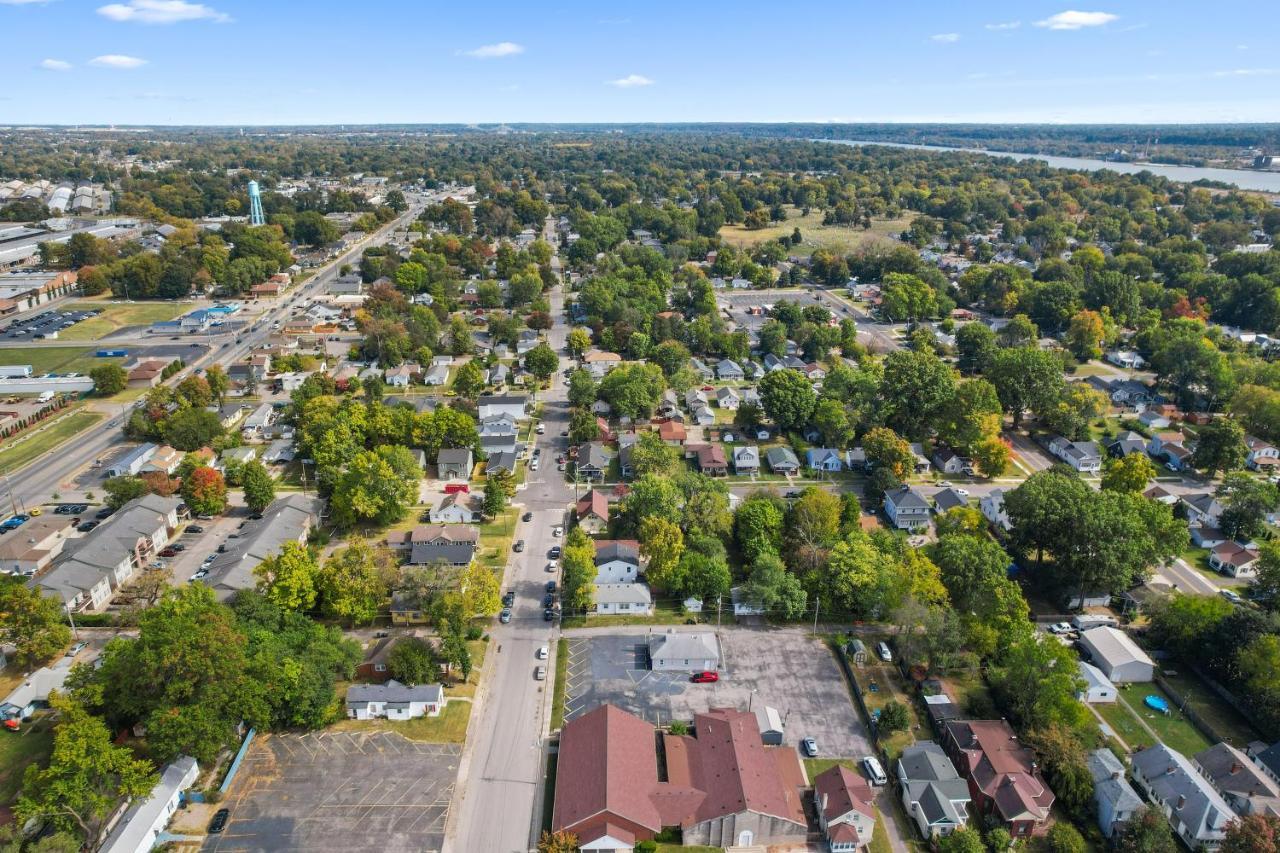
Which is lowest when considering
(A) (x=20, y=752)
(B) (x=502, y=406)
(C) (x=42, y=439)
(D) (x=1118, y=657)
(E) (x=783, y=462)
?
(A) (x=20, y=752)

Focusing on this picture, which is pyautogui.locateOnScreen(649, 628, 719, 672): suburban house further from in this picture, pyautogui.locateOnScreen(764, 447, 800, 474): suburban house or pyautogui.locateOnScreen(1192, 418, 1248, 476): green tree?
pyautogui.locateOnScreen(1192, 418, 1248, 476): green tree

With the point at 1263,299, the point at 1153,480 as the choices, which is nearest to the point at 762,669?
the point at 1153,480

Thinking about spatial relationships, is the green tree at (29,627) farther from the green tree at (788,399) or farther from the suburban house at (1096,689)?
the suburban house at (1096,689)

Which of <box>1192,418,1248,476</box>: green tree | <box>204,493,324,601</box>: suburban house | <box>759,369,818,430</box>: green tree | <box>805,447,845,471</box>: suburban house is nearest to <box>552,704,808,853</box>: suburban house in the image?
<box>204,493,324,601</box>: suburban house

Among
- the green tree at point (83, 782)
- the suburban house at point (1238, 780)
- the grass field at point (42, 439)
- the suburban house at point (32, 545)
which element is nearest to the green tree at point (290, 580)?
the green tree at point (83, 782)

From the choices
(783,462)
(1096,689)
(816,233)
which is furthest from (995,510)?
(816,233)

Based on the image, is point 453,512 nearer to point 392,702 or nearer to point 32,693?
point 392,702

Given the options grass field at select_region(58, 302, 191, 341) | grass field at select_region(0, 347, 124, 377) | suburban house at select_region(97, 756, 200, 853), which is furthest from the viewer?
grass field at select_region(58, 302, 191, 341)
